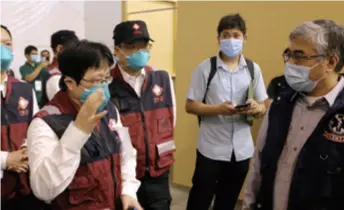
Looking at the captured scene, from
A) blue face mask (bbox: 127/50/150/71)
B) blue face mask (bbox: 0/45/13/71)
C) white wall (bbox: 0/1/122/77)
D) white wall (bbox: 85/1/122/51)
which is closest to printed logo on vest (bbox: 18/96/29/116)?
blue face mask (bbox: 0/45/13/71)

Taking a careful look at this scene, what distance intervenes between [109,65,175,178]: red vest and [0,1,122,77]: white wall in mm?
3598

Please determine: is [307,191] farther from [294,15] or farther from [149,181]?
[294,15]

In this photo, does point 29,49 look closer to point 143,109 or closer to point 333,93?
point 143,109

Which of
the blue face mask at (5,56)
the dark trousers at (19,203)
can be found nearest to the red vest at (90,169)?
the dark trousers at (19,203)

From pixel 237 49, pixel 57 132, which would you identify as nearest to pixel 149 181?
pixel 57 132

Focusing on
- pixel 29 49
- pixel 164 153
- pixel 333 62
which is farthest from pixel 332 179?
pixel 29 49

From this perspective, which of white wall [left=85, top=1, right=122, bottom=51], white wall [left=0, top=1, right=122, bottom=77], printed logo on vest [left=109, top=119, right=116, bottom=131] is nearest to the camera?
printed logo on vest [left=109, top=119, right=116, bottom=131]

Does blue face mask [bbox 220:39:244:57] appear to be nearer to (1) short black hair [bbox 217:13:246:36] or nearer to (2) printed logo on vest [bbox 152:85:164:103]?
(1) short black hair [bbox 217:13:246:36]

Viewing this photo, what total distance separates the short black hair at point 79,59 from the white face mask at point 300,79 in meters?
0.78

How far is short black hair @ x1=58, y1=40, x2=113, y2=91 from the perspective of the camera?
1.45 meters

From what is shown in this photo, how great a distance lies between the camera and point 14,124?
1.99m

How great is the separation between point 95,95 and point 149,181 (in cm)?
93

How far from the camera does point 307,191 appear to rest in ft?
4.76

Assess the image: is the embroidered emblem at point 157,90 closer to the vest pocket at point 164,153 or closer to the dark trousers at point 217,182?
the vest pocket at point 164,153
